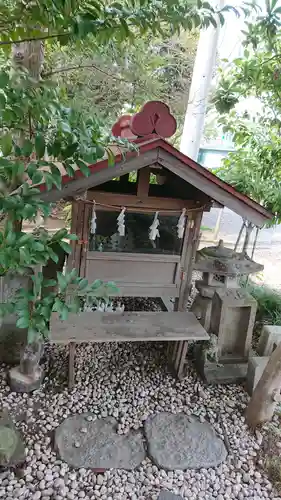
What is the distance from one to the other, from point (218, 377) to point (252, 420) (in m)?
0.52

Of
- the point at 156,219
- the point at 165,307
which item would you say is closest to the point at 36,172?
the point at 156,219

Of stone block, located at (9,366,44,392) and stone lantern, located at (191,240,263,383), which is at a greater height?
stone lantern, located at (191,240,263,383)

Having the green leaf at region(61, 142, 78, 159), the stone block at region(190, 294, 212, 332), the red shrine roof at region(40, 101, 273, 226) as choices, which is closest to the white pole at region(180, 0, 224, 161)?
the red shrine roof at region(40, 101, 273, 226)

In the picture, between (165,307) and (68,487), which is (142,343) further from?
(68,487)

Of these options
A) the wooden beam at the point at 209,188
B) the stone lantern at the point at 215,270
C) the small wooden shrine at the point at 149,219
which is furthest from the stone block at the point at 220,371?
the wooden beam at the point at 209,188

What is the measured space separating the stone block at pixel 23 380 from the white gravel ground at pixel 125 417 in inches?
2.4

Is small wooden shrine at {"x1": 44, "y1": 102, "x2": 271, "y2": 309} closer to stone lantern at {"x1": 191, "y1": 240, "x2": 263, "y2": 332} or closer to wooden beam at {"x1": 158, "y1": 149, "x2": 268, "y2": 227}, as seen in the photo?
wooden beam at {"x1": 158, "y1": 149, "x2": 268, "y2": 227}

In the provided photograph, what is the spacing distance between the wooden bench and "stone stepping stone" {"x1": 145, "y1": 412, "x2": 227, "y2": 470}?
53 cm

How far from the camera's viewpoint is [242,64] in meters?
3.28

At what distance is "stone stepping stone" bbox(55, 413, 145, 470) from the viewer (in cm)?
257

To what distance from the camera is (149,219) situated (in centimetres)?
317

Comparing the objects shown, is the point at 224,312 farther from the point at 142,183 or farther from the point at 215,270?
the point at 142,183

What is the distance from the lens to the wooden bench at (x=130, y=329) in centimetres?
301

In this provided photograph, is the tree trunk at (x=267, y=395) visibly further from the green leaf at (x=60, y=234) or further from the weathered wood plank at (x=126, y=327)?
the green leaf at (x=60, y=234)
